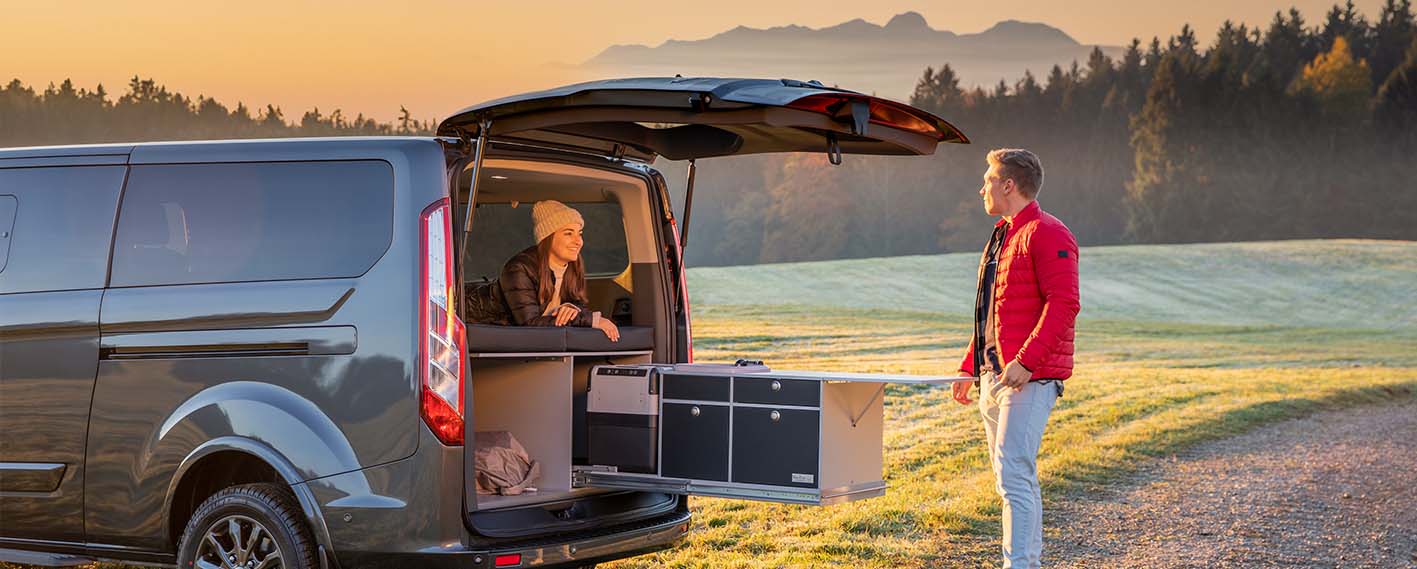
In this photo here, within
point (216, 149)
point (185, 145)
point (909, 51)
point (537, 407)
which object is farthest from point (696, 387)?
point (909, 51)

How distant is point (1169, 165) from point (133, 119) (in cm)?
4770

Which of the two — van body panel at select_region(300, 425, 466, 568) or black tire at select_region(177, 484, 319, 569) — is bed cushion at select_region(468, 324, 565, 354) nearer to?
van body panel at select_region(300, 425, 466, 568)

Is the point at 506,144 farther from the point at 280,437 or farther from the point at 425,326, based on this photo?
the point at 280,437

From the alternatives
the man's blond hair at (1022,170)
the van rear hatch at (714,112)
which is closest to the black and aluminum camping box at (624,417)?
the van rear hatch at (714,112)

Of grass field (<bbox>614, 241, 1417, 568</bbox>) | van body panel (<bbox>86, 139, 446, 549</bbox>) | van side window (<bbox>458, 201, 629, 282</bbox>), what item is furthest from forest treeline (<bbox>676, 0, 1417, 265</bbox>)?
van body panel (<bbox>86, 139, 446, 549</bbox>)

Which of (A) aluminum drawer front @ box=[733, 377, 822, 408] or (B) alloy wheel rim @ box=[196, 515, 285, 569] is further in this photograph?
(A) aluminum drawer front @ box=[733, 377, 822, 408]

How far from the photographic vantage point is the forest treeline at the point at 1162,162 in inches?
2938

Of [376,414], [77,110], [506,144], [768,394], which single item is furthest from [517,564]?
[77,110]

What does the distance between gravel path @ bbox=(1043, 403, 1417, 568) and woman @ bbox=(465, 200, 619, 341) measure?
11.0ft

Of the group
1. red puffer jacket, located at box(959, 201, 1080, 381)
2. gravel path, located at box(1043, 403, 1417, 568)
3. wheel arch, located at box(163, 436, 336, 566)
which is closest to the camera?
wheel arch, located at box(163, 436, 336, 566)

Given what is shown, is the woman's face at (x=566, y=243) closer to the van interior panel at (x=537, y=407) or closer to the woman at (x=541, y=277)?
the woman at (x=541, y=277)

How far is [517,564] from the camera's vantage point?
555 centimetres

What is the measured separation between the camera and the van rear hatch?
17.9 ft

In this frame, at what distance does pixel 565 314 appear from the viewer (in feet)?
22.0
